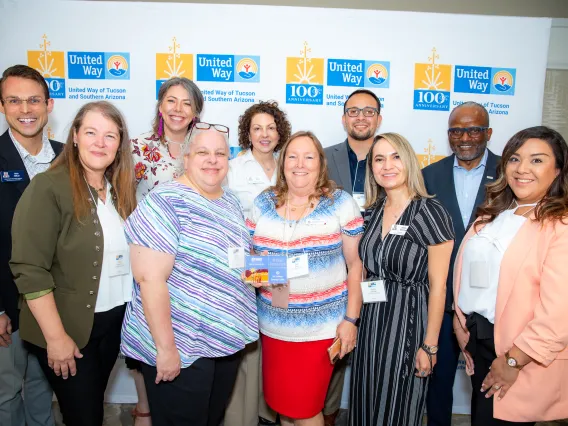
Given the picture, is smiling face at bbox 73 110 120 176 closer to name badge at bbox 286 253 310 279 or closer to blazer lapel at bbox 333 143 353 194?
name badge at bbox 286 253 310 279

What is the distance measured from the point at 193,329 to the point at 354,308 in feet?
2.83

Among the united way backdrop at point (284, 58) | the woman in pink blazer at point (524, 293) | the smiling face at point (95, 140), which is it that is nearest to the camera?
the woman in pink blazer at point (524, 293)

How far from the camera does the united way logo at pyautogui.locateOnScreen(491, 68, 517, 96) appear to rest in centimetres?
328

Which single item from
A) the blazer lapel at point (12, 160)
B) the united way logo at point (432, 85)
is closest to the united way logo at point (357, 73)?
the united way logo at point (432, 85)

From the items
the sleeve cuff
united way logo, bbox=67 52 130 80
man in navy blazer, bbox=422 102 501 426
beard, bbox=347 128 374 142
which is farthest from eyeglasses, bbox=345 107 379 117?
the sleeve cuff

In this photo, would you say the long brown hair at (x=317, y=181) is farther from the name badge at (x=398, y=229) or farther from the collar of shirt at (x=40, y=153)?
the collar of shirt at (x=40, y=153)

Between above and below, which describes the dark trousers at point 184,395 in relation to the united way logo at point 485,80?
below

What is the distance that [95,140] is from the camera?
1.76 metres

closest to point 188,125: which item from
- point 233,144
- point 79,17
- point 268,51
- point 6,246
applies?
point 233,144

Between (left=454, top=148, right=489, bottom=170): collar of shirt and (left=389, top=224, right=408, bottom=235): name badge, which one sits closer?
(left=389, top=224, right=408, bottom=235): name badge

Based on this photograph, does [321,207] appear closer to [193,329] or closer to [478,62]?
[193,329]

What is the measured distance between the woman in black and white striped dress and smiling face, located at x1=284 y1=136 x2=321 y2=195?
0.36m

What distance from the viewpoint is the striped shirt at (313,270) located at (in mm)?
1933

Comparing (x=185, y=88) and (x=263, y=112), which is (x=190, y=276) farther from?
(x=263, y=112)
